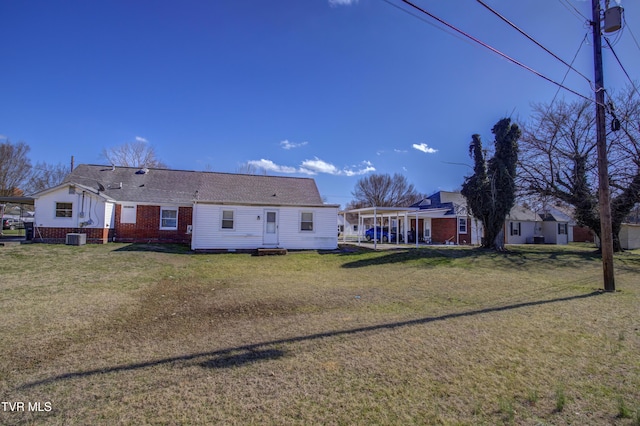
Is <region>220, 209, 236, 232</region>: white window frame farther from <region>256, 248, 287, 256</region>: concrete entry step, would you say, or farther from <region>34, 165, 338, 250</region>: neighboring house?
<region>256, 248, 287, 256</region>: concrete entry step

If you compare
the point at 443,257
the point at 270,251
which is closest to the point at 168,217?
the point at 270,251

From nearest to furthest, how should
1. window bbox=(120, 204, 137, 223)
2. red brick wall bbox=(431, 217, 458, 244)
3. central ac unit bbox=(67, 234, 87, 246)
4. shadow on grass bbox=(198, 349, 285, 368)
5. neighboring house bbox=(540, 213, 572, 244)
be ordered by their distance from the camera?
shadow on grass bbox=(198, 349, 285, 368)
central ac unit bbox=(67, 234, 87, 246)
window bbox=(120, 204, 137, 223)
red brick wall bbox=(431, 217, 458, 244)
neighboring house bbox=(540, 213, 572, 244)

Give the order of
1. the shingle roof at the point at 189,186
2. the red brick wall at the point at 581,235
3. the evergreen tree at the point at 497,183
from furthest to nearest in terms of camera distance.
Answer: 1. the red brick wall at the point at 581,235
2. the shingle roof at the point at 189,186
3. the evergreen tree at the point at 497,183

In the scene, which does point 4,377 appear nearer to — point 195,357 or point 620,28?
point 195,357

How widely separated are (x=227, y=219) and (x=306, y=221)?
4.43 m

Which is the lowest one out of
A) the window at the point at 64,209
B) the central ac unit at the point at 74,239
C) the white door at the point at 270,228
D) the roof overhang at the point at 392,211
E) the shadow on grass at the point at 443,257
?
the shadow on grass at the point at 443,257

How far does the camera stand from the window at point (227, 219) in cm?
1767

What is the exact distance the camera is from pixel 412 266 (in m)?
13.4

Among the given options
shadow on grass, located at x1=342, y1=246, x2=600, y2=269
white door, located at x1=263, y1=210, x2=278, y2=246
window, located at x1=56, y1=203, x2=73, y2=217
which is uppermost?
window, located at x1=56, y1=203, x2=73, y2=217

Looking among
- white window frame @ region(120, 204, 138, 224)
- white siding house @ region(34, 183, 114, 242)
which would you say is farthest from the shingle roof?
white siding house @ region(34, 183, 114, 242)

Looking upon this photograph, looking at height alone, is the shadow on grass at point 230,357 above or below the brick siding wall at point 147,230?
below

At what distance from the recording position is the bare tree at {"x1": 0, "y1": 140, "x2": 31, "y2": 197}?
1366 inches

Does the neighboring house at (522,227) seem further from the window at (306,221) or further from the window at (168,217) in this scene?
the window at (168,217)

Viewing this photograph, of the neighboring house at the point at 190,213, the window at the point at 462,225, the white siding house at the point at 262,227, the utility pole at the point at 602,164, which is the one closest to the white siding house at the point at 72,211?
the neighboring house at the point at 190,213
